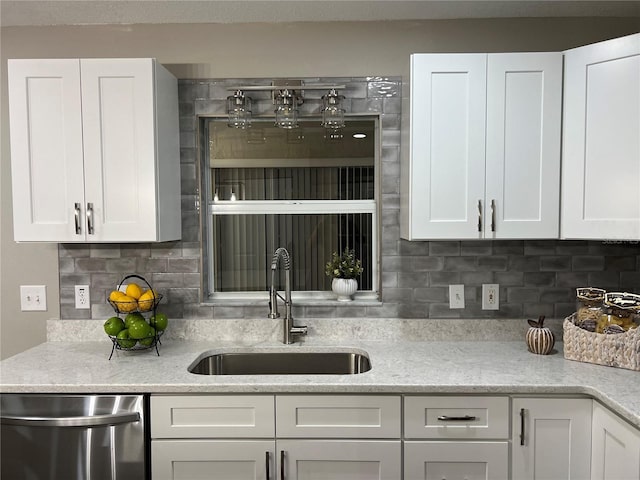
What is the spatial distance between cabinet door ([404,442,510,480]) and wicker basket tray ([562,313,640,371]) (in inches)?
21.1

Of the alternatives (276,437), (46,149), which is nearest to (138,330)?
(276,437)

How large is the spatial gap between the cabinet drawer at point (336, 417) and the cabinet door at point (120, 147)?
3.16 ft

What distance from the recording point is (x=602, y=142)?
1.93 meters

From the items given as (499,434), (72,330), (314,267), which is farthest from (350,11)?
(72,330)

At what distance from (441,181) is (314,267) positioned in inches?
32.7

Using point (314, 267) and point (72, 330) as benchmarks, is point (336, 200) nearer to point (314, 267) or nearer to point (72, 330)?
point (314, 267)

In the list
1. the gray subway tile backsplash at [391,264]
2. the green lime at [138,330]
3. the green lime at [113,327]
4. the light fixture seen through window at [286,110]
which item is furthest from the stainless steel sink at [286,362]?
the light fixture seen through window at [286,110]

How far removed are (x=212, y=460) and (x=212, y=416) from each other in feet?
0.56

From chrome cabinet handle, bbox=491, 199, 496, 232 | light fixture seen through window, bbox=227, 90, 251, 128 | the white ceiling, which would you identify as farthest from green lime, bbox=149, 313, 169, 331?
chrome cabinet handle, bbox=491, 199, 496, 232

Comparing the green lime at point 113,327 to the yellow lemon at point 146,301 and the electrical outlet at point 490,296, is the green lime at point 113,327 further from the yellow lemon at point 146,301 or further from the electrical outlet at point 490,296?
the electrical outlet at point 490,296

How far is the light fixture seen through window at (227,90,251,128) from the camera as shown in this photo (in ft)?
7.20

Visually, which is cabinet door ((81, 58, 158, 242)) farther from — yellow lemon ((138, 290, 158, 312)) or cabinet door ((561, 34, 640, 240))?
cabinet door ((561, 34, 640, 240))

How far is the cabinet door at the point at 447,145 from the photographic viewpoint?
6.57 feet

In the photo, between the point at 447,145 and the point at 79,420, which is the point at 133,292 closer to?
the point at 79,420
